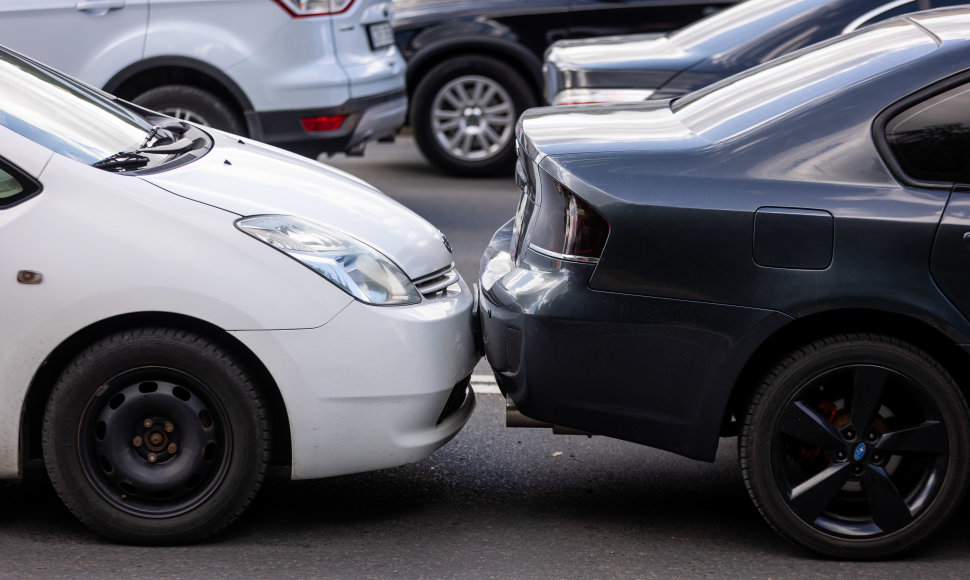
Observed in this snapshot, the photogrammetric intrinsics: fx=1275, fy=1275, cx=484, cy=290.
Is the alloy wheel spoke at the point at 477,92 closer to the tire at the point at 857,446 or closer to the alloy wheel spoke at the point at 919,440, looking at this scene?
the tire at the point at 857,446

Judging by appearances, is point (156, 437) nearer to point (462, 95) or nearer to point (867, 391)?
point (867, 391)

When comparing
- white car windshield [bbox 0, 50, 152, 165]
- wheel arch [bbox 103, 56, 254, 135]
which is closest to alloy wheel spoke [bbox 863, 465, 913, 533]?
white car windshield [bbox 0, 50, 152, 165]

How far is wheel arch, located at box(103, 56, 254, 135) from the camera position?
7.95m

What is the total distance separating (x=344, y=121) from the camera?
8156mm

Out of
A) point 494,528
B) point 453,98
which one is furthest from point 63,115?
point 453,98

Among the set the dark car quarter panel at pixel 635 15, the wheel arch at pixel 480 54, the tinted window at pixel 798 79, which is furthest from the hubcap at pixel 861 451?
the wheel arch at pixel 480 54

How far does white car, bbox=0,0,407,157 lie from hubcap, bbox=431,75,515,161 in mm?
1882

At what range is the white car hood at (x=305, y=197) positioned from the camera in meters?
3.75

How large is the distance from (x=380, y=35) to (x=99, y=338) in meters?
5.41

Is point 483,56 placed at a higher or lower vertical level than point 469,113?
higher

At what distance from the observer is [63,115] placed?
158 inches

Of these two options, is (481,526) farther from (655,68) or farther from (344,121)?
(344,121)

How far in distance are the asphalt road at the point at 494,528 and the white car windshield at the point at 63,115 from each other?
1126 millimetres

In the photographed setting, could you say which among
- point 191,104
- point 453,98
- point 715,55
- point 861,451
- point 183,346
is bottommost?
point 453,98
